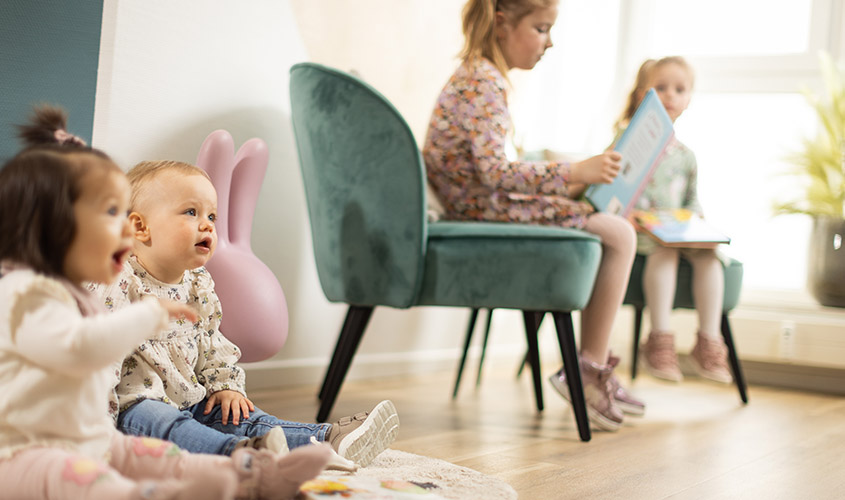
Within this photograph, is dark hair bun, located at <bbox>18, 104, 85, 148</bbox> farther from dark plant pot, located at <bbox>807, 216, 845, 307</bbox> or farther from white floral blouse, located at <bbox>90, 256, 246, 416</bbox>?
dark plant pot, located at <bbox>807, 216, 845, 307</bbox>

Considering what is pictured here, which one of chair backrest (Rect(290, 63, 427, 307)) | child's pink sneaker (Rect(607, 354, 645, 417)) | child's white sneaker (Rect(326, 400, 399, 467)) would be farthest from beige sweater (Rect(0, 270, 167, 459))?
child's pink sneaker (Rect(607, 354, 645, 417))

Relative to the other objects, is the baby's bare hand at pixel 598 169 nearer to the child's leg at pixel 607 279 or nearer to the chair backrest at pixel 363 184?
the child's leg at pixel 607 279

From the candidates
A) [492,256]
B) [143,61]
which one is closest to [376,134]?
[492,256]

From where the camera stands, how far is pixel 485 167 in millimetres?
1711

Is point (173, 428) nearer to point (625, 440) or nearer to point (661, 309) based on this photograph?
point (625, 440)

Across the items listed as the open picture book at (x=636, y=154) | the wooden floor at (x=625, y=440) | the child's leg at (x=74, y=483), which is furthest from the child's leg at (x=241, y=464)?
the open picture book at (x=636, y=154)

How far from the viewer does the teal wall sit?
1306 millimetres

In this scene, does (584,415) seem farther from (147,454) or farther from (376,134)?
(147,454)

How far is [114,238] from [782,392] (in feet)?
8.10

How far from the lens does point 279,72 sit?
1965 mm

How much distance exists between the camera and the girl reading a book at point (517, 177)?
172cm

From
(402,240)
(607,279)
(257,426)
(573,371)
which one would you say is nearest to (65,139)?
(257,426)

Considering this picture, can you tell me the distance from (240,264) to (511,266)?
53 centimetres

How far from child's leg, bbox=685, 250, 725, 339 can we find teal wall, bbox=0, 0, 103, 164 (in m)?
1.60
